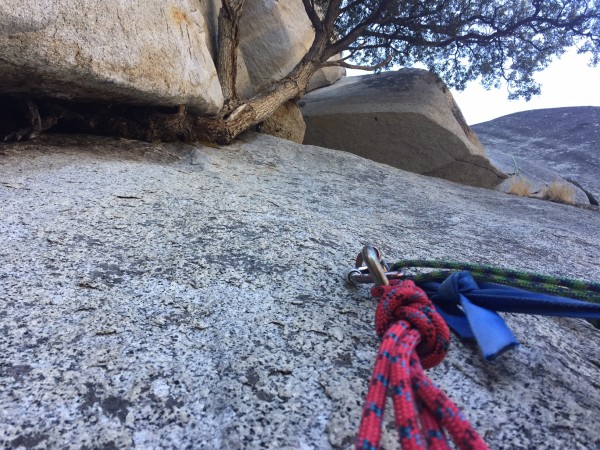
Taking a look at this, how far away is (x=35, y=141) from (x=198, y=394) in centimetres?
177

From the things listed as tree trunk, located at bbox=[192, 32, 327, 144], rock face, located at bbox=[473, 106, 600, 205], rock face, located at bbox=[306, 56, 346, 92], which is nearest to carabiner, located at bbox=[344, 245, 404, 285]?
tree trunk, located at bbox=[192, 32, 327, 144]

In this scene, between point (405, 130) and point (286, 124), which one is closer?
point (286, 124)

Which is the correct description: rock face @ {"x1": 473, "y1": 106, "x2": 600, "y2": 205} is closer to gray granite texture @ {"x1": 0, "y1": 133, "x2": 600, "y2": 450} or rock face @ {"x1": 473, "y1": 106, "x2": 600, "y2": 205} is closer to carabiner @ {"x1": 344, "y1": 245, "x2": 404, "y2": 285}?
gray granite texture @ {"x1": 0, "y1": 133, "x2": 600, "y2": 450}

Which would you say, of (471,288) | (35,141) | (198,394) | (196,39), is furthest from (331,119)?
(198,394)

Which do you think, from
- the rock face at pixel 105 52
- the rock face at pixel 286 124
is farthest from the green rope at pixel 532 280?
the rock face at pixel 286 124

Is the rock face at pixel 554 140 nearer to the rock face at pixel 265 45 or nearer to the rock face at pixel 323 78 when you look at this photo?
the rock face at pixel 323 78

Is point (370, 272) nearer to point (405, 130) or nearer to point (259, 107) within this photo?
point (259, 107)

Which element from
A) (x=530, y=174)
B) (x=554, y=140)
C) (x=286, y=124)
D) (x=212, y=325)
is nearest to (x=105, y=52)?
(x=212, y=325)

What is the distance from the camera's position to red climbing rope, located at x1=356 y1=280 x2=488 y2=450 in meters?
0.52

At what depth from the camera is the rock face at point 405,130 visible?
4324 mm

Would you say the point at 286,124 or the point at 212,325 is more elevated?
the point at 286,124

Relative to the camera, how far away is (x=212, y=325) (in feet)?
2.87

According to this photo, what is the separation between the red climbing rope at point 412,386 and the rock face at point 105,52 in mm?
1575

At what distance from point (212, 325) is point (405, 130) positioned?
12.9 ft
